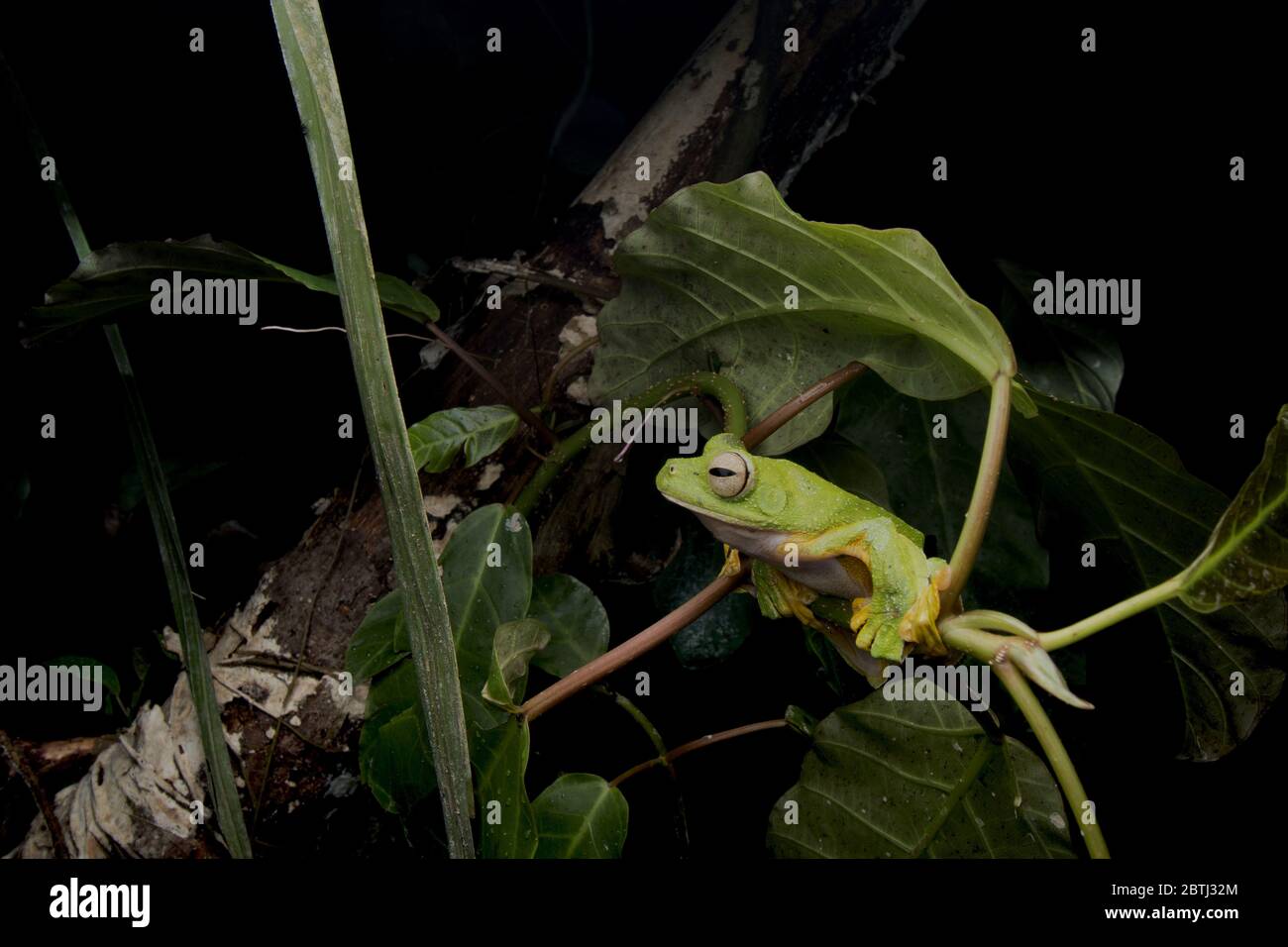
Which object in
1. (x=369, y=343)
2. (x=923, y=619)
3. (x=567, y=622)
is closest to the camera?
(x=369, y=343)

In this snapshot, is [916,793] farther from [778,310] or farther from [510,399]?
[510,399]

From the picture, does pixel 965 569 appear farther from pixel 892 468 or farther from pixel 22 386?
pixel 22 386

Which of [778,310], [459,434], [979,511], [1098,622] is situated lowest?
[1098,622]

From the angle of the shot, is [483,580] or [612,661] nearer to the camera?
[612,661]

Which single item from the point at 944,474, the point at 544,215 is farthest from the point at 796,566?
the point at 544,215

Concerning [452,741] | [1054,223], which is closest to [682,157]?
[1054,223]

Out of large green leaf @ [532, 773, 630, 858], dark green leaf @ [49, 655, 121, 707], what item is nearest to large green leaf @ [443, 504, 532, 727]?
large green leaf @ [532, 773, 630, 858]
